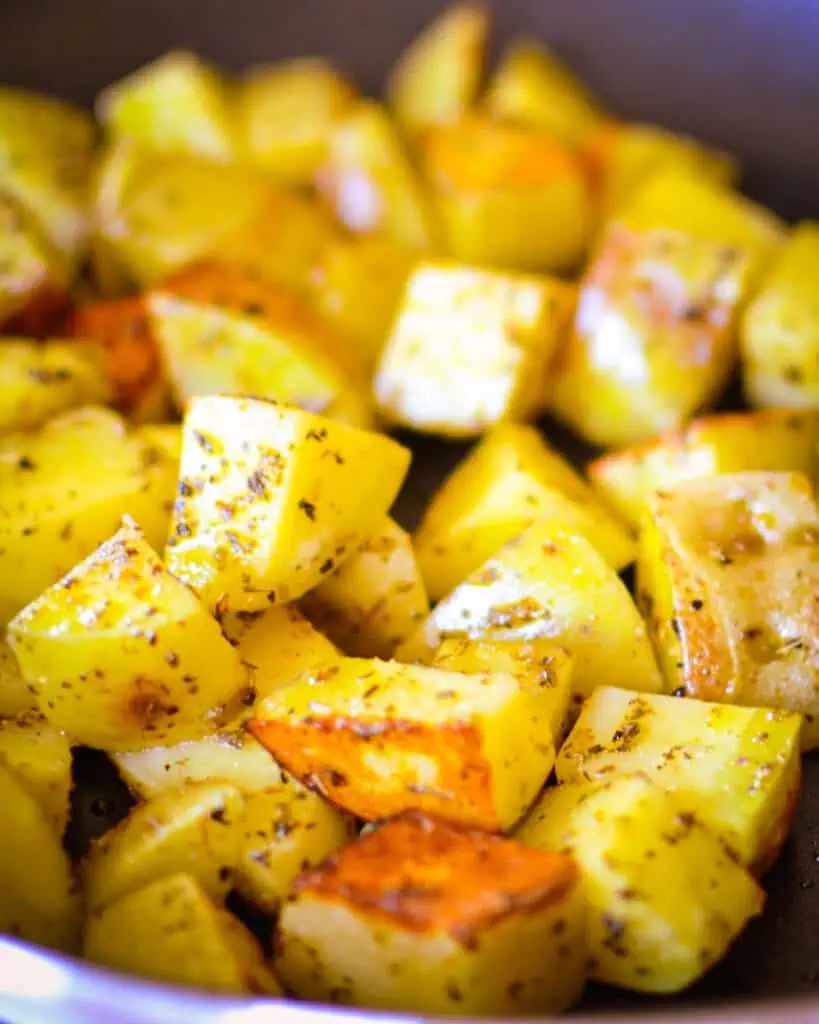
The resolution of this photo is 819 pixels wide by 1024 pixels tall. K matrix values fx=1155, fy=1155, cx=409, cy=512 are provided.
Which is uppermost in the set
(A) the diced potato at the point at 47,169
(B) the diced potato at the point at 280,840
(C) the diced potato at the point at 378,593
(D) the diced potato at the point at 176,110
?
(D) the diced potato at the point at 176,110

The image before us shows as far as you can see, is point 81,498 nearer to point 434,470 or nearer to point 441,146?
point 434,470

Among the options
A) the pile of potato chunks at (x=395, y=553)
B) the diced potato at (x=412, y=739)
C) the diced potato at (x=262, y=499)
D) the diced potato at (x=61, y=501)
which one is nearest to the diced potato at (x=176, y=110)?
the pile of potato chunks at (x=395, y=553)

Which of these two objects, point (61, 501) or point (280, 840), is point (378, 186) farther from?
point (280, 840)

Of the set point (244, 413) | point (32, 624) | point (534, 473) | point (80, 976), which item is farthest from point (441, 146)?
point (80, 976)

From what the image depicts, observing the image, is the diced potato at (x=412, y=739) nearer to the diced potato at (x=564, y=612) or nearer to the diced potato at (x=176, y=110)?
the diced potato at (x=564, y=612)

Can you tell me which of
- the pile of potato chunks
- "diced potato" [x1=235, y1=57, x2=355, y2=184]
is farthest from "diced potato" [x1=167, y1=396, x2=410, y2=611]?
"diced potato" [x1=235, y1=57, x2=355, y2=184]

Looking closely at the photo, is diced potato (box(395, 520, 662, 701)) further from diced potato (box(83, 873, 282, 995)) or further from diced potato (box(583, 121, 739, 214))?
diced potato (box(583, 121, 739, 214))
